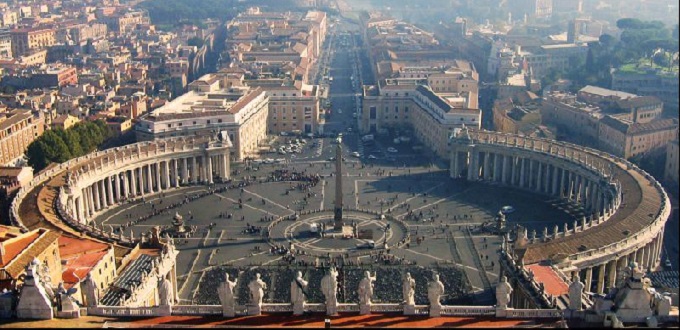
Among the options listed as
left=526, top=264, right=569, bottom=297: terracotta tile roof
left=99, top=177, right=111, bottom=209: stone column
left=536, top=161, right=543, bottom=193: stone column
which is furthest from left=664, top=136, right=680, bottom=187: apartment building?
left=99, top=177, right=111, bottom=209: stone column

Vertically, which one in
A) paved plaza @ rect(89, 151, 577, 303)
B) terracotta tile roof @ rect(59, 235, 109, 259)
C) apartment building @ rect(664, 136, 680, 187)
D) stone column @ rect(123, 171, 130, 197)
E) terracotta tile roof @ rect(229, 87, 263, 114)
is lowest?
paved plaza @ rect(89, 151, 577, 303)

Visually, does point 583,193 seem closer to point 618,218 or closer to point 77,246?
point 618,218

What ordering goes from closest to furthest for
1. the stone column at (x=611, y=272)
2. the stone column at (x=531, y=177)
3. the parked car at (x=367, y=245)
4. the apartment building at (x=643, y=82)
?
the stone column at (x=611, y=272) → the parked car at (x=367, y=245) → the stone column at (x=531, y=177) → the apartment building at (x=643, y=82)

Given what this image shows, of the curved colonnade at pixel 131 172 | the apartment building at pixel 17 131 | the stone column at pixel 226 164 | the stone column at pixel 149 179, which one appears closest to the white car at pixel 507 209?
the stone column at pixel 226 164

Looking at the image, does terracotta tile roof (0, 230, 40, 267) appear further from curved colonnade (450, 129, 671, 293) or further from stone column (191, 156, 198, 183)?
stone column (191, 156, 198, 183)

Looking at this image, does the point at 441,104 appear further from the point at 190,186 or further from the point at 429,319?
the point at 429,319

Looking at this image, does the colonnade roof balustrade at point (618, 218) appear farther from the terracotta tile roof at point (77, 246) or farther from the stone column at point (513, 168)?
the terracotta tile roof at point (77, 246)
